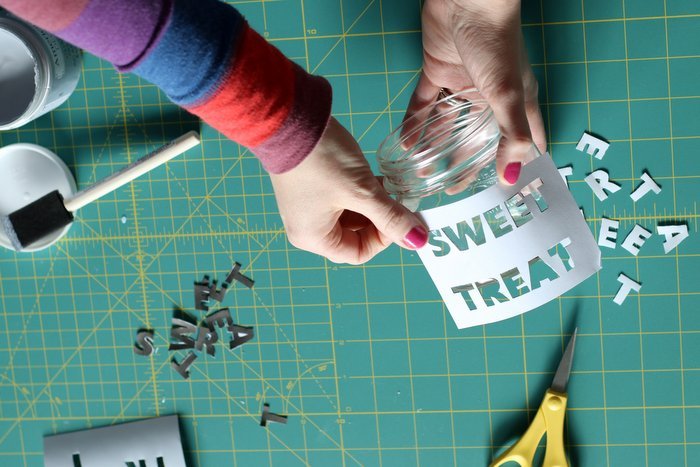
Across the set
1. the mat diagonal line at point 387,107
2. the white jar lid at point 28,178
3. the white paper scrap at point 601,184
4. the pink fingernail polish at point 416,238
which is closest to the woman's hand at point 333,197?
the pink fingernail polish at point 416,238

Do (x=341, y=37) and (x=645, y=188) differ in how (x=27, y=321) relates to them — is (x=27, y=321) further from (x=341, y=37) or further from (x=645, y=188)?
(x=645, y=188)

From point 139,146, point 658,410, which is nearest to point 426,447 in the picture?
point 658,410

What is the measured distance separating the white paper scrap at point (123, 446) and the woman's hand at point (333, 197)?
0.53 m

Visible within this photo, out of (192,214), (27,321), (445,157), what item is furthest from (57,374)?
(445,157)

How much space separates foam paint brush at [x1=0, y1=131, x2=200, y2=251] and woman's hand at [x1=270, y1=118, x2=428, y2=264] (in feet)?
1.14

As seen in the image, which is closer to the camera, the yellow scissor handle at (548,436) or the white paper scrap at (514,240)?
the white paper scrap at (514,240)

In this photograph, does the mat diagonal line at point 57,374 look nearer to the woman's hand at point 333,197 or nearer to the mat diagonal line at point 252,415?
the mat diagonal line at point 252,415

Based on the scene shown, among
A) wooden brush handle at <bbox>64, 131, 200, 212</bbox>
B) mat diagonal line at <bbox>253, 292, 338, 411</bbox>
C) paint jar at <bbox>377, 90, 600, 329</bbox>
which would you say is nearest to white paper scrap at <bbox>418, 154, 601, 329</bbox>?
paint jar at <bbox>377, 90, 600, 329</bbox>

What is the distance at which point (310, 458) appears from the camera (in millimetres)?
1129

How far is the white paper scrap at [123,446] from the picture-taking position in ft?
3.74

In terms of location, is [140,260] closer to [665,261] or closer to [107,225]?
[107,225]

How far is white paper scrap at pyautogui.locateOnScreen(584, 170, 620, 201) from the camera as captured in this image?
1032 mm

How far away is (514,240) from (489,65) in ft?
0.80

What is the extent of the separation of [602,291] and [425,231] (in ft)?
1.43
